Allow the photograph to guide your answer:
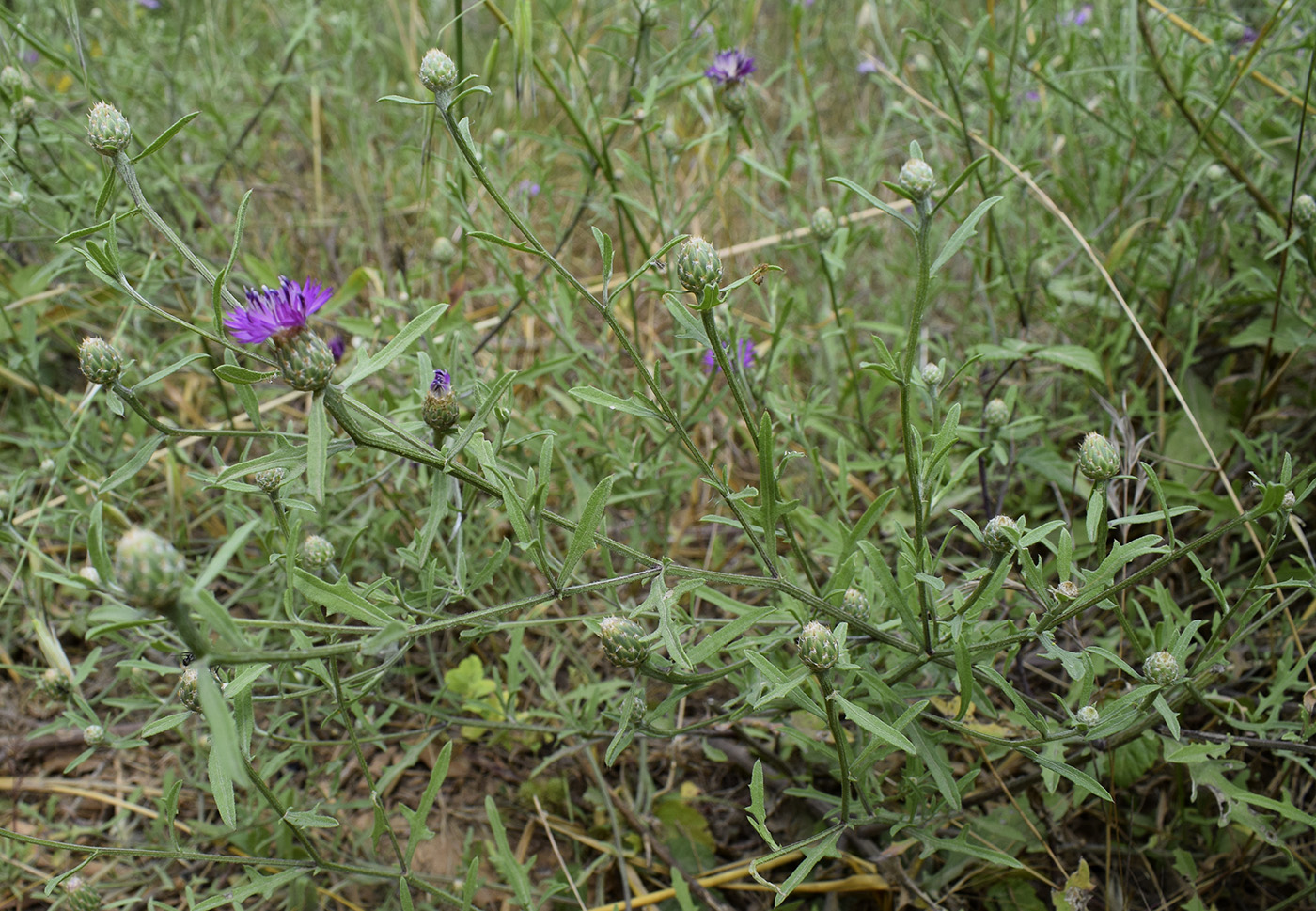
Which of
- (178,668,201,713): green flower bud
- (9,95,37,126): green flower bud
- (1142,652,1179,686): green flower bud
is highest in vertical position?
(9,95,37,126): green flower bud

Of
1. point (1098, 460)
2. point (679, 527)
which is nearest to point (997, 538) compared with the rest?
point (1098, 460)

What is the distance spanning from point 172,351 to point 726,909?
7.84ft

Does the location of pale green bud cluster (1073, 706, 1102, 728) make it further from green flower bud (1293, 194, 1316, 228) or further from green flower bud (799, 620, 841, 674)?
green flower bud (1293, 194, 1316, 228)

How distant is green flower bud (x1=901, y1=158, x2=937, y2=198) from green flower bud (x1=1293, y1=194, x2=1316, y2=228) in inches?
51.2

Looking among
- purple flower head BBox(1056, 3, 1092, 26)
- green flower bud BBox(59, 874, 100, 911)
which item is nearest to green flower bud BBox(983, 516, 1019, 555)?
green flower bud BBox(59, 874, 100, 911)

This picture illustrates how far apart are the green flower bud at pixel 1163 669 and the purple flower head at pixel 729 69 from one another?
1669 millimetres

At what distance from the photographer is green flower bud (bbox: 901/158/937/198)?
1.28 metres

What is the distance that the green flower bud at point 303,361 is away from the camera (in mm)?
1212

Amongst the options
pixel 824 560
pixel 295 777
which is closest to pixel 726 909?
pixel 824 560

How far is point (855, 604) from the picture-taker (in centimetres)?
167

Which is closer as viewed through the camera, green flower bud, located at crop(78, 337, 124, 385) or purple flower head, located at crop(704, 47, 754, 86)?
green flower bud, located at crop(78, 337, 124, 385)

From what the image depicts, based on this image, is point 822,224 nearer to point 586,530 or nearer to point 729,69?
point 729,69

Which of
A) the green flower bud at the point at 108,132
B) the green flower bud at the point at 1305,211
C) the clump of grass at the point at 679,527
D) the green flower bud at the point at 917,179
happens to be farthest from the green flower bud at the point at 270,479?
the green flower bud at the point at 1305,211

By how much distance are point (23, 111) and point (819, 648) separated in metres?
2.37
